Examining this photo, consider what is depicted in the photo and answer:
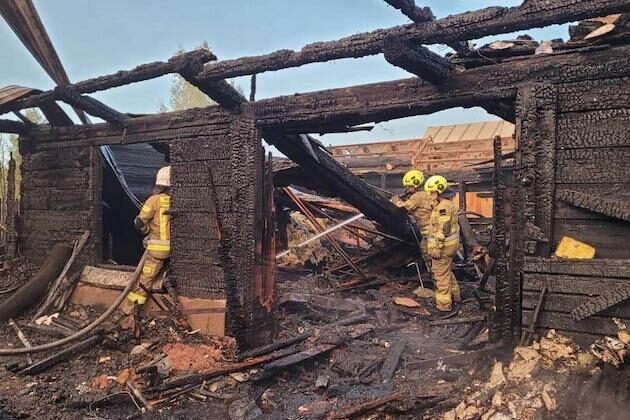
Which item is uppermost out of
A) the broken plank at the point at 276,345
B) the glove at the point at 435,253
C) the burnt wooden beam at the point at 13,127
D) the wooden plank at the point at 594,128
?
the burnt wooden beam at the point at 13,127

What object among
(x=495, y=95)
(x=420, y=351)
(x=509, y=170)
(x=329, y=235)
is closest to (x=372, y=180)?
(x=509, y=170)

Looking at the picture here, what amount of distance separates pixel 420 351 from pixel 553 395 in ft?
9.17

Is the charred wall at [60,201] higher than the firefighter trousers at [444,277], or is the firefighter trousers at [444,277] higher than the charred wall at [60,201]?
the charred wall at [60,201]

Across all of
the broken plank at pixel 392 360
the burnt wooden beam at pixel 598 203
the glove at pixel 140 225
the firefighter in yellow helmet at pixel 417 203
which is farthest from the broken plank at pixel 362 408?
the firefighter in yellow helmet at pixel 417 203

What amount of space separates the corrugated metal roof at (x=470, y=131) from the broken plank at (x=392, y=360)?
16.0 m

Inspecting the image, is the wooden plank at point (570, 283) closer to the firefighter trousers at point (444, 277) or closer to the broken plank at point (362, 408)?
the broken plank at point (362, 408)

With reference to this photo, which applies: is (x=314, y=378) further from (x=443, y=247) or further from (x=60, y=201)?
(x=60, y=201)

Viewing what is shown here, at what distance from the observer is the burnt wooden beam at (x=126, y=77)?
496 centimetres

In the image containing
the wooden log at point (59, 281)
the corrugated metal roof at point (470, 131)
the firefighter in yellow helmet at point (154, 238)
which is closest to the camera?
the firefighter in yellow helmet at point (154, 238)

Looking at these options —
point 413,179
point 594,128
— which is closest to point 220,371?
point 594,128

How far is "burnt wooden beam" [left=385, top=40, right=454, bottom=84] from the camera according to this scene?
411cm

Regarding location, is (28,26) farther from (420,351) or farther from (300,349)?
(420,351)

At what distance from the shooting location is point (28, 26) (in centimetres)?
570

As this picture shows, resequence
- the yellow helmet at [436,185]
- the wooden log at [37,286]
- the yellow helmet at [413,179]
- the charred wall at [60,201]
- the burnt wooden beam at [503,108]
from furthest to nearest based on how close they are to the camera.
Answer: the yellow helmet at [413,179] < the yellow helmet at [436,185] < the charred wall at [60,201] < the wooden log at [37,286] < the burnt wooden beam at [503,108]
